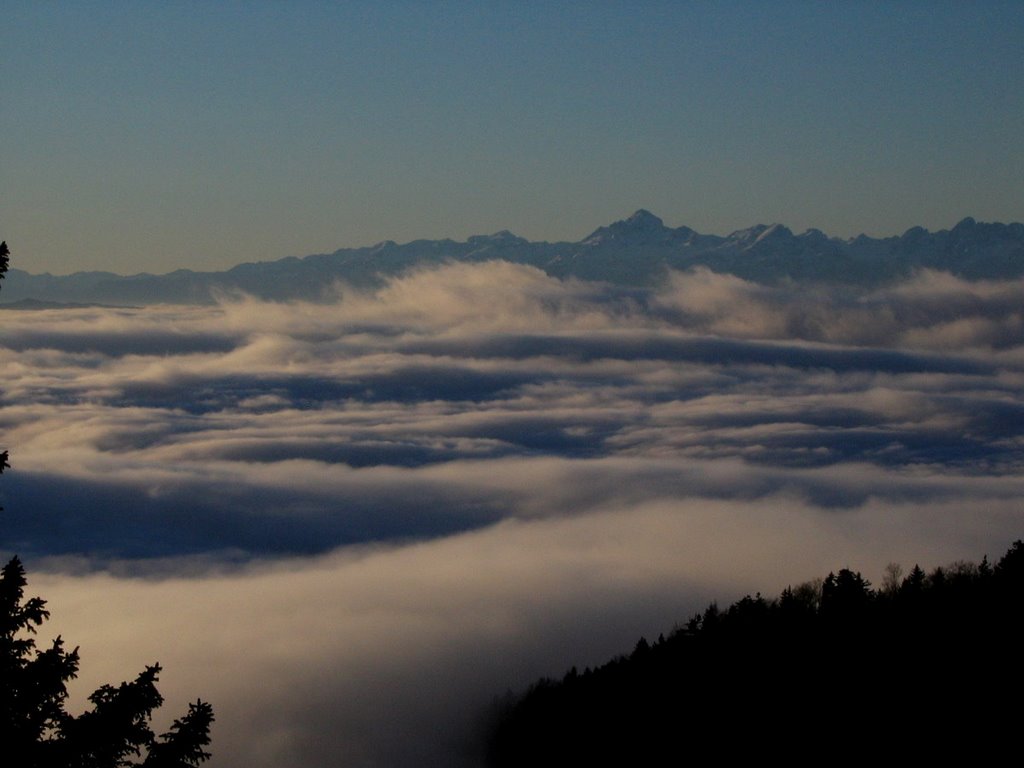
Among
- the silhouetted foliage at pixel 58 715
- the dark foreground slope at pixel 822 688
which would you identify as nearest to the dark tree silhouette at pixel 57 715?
the silhouetted foliage at pixel 58 715

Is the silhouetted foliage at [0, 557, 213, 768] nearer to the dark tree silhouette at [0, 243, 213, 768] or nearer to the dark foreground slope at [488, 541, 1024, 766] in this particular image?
the dark tree silhouette at [0, 243, 213, 768]

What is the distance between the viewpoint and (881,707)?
7631 cm

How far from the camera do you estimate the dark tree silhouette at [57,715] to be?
1878 cm

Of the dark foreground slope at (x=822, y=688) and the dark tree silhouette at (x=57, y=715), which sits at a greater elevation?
the dark tree silhouette at (x=57, y=715)

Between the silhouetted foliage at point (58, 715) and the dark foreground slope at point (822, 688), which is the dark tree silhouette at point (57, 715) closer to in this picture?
the silhouetted foliage at point (58, 715)

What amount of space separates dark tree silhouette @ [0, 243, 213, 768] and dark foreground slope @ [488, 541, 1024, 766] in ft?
182

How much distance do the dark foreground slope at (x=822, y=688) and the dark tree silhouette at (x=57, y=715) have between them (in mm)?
55493

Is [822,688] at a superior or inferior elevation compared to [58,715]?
inferior

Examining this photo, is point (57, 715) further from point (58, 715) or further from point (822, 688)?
point (822, 688)

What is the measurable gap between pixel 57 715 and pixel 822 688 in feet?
240

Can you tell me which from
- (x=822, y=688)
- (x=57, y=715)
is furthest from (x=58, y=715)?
(x=822, y=688)

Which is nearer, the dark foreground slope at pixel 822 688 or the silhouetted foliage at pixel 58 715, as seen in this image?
the silhouetted foliage at pixel 58 715

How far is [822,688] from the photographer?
8469 cm

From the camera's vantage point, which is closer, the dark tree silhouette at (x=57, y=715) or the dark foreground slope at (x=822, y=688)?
the dark tree silhouette at (x=57, y=715)
